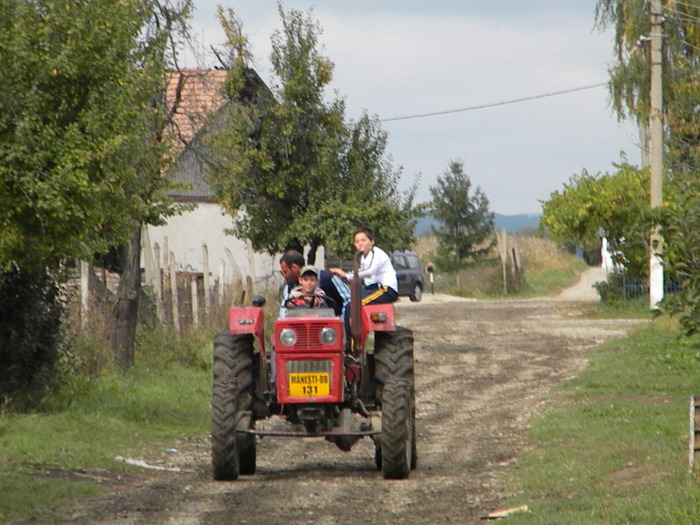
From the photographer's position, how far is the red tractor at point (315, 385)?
10.7 metres

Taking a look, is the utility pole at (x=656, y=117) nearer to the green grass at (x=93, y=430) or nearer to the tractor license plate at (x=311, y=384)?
the green grass at (x=93, y=430)

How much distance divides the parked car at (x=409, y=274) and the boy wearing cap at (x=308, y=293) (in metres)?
32.6

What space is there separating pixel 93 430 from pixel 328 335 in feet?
13.6

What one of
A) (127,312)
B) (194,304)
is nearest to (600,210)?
(194,304)

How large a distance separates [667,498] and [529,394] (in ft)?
33.7

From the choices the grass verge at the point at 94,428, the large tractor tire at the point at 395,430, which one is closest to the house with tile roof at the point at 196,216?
the grass verge at the point at 94,428

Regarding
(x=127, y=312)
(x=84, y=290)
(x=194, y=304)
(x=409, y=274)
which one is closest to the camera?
(x=84, y=290)

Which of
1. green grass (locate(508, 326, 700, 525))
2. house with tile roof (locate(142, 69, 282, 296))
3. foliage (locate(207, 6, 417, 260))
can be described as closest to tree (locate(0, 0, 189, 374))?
house with tile roof (locate(142, 69, 282, 296))

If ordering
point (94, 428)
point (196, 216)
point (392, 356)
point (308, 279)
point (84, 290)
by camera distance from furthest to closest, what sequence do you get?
1. point (196, 216)
2. point (84, 290)
3. point (94, 428)
4. point (392, 356)
5. point (308, 279)

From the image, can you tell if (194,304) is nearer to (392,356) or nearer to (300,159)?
(300,159)

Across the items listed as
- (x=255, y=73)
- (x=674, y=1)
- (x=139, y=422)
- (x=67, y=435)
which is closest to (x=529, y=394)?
(x=139, y=422)

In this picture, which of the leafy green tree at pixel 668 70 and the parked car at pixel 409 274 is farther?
the parked car at pixel 409 274

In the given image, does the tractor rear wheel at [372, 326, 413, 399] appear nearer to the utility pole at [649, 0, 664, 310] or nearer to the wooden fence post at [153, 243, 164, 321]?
the wooden fence post at [153, 243, 164, 321]

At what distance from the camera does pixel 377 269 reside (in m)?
11.7
